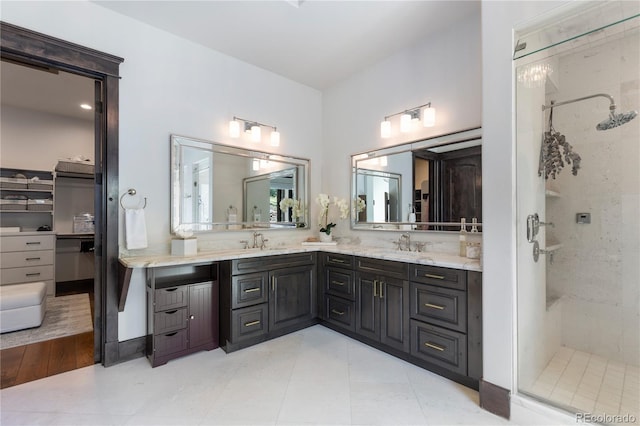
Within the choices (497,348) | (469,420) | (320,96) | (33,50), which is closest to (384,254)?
(497,348)

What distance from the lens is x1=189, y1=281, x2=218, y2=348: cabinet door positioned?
249 cm

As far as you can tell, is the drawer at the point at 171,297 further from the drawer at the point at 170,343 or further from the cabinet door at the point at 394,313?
the cabinet door at the point at 394,313

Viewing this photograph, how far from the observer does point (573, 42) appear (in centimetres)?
177

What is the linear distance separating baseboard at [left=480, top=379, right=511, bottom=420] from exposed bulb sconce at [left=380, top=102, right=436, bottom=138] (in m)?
2.19

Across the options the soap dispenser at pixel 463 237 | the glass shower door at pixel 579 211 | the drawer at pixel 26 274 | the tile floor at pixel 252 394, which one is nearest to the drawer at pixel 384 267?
the soap dispenser at pixel 463 237

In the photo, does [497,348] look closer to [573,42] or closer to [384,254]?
[384,254]

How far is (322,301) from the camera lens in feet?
10.4

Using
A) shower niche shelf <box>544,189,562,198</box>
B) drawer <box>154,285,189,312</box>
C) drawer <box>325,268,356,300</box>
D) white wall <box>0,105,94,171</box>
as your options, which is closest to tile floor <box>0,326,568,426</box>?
drawer <box>154,285,189,312</box>

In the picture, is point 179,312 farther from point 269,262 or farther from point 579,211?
point 579,211

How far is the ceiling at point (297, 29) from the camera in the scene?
2.39 m

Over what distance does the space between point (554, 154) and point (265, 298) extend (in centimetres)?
264

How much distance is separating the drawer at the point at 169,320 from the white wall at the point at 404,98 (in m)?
2.03

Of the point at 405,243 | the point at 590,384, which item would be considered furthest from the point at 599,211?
the point at 405,243

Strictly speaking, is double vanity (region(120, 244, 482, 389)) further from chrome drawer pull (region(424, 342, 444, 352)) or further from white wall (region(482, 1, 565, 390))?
white wall (region(482, 1, 565, 390))
